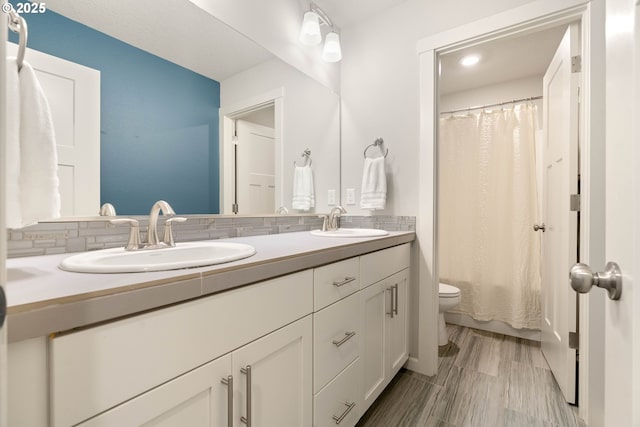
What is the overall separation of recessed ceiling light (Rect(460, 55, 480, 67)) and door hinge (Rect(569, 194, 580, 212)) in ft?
4.47

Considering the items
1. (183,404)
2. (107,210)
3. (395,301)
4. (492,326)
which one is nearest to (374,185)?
(395,301)

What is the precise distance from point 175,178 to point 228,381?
Result: 2.74 ft

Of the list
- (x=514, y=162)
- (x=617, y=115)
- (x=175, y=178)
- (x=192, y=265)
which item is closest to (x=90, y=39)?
(x=175, y=178)

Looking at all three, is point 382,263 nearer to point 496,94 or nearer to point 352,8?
point 352,8

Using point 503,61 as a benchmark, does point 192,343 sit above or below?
below

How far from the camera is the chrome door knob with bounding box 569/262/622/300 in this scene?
0.46 m

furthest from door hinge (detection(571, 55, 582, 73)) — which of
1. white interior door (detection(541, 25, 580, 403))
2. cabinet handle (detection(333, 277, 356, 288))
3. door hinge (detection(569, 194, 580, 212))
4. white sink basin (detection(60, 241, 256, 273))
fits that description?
white sink basin (detection(60, 241, 256, 273))

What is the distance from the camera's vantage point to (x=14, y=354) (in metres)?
0.41

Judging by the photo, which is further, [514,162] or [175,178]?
[514,162]

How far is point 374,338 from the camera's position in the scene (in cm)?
135

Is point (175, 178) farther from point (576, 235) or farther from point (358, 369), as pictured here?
point (576, 235)

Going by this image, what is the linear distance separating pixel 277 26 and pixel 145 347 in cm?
171

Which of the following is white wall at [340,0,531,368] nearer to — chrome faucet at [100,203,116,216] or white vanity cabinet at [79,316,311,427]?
white vanity cabinet at [79,316,311,427]

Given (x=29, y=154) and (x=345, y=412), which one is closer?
(x=29, y=154)
